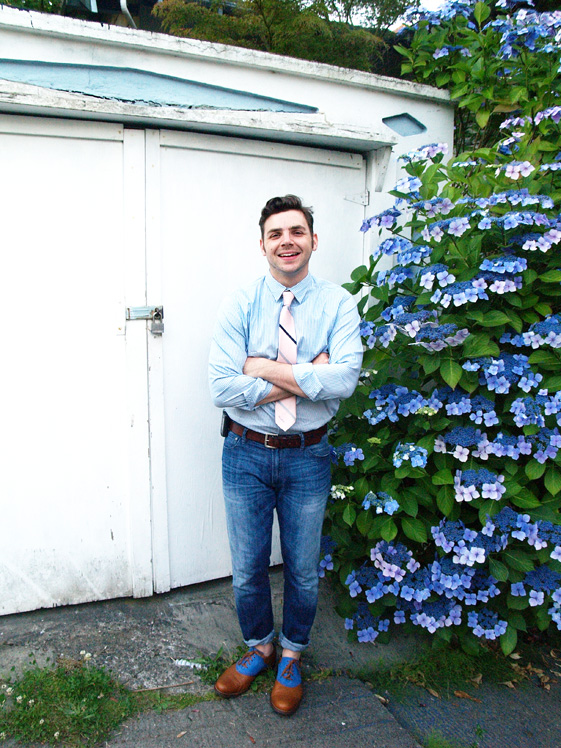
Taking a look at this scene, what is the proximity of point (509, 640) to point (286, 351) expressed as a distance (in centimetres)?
173

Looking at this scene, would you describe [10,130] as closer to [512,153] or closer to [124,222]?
[124,222]

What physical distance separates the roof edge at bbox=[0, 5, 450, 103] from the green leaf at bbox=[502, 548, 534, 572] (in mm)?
2664

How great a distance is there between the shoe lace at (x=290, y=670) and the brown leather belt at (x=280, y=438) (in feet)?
3.25

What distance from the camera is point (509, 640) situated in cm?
272

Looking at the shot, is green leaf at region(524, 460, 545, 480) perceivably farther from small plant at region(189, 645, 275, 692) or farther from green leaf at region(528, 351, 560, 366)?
small plant at region(189, 645, 275, 692)

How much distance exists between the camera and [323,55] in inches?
185

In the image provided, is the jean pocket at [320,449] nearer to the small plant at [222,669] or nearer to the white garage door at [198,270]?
the white garage door at [198,270]


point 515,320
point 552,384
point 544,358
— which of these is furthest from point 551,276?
point 552,384

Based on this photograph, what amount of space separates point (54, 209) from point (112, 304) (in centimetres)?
52

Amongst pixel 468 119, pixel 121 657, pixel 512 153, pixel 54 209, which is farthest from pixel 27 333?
pixel 468 119

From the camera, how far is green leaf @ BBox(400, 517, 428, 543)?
2627 mm

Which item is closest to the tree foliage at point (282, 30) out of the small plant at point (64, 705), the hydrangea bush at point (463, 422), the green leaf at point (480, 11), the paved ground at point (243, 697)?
the green leaf at point (480, 11)

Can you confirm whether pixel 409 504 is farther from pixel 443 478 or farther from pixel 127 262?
pixel 127 262

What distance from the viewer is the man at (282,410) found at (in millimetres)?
2377
